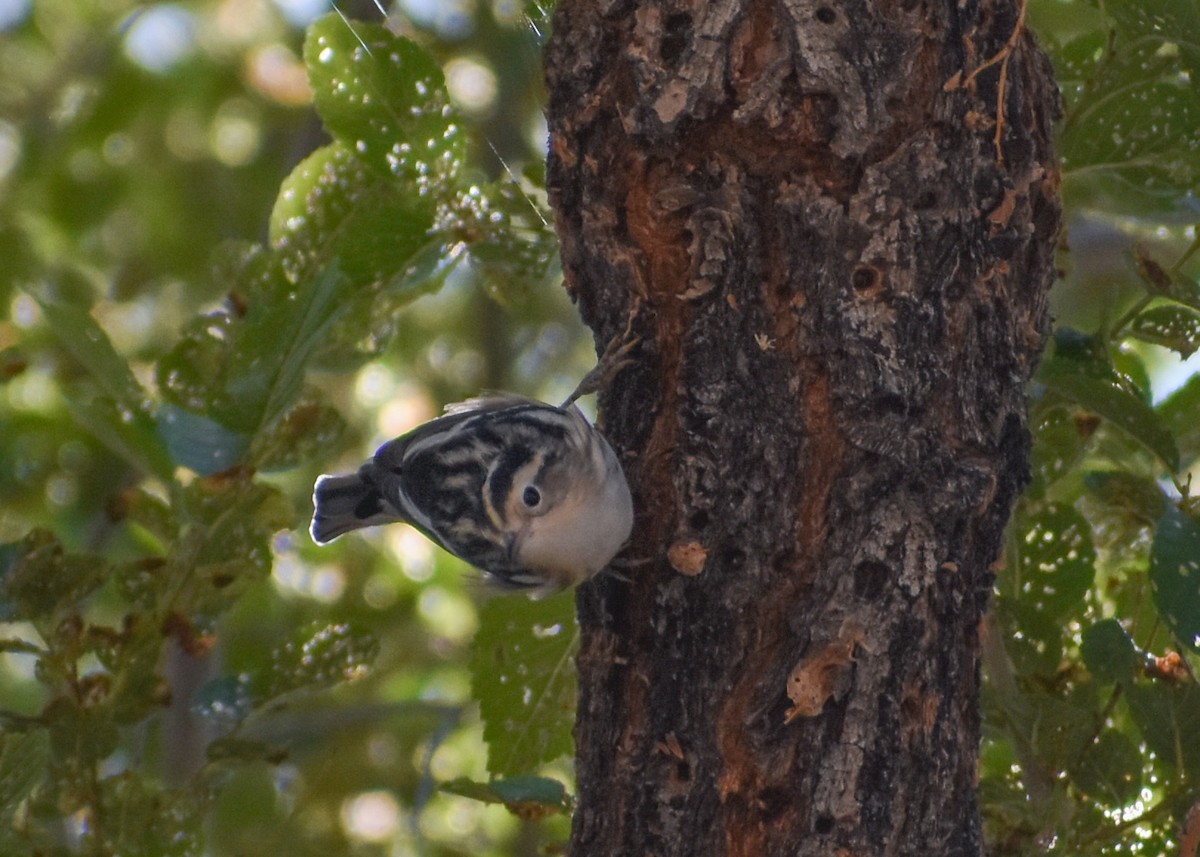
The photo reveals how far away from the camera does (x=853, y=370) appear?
1879 mm

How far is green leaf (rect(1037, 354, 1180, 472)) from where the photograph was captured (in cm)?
203

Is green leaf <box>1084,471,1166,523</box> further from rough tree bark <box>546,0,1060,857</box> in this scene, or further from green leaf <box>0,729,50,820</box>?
green leaf <box>0,729,50,820</box>

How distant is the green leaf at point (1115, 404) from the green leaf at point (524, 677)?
2.83 ft

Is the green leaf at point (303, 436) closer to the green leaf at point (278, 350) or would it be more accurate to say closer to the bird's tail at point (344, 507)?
the green leaf at point (278, 350)

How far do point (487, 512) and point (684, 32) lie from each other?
0.91m

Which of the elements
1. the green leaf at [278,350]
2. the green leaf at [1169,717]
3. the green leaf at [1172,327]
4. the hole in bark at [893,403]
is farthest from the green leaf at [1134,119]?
the green leaf at [278,350]

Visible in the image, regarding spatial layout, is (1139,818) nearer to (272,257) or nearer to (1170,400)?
(1170,400)

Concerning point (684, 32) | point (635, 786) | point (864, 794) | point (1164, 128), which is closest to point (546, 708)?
point (635, 786)

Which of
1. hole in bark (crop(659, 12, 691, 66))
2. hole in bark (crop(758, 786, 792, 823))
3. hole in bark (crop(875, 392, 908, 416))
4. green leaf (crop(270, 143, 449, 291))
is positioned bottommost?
hole in bark (crop(758, 786, 792, 823))

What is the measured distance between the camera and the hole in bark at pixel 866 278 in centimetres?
189

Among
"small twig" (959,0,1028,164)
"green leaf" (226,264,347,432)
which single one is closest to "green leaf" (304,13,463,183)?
"green leaf" (226,264,347,432)

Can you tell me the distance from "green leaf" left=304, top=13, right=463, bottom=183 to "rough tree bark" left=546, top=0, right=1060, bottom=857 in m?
0.43

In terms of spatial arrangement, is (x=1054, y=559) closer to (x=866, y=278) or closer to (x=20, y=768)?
(x=866, y=278)

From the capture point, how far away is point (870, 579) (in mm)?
1823
